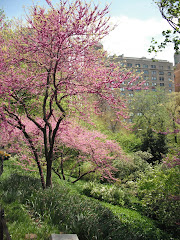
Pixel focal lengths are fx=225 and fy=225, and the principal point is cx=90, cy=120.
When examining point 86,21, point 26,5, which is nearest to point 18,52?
point 26,5

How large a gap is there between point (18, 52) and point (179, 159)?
21.1 feet

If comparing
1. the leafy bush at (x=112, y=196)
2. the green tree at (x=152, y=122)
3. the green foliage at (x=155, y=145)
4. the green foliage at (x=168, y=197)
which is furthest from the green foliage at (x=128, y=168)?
the green foliage at (x=168, y=197)

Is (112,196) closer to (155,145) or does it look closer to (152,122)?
(155,145)

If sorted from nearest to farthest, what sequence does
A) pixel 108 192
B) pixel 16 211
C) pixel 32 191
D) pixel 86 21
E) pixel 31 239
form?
1. pixel 31 239
2. pixel 16 211
3. pixel 86 21
4. pixel 32 191
5. pixel 108 192

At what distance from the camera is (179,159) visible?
7164 mm

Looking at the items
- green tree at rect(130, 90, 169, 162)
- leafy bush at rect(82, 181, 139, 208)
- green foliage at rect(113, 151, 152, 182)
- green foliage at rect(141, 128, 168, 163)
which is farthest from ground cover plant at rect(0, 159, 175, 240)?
green foliage at rect(141, 128, 168, 163)

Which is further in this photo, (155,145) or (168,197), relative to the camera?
(155,145)

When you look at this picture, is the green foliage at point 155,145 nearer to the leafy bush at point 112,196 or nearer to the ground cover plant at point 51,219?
the leafy bush at point 112,196

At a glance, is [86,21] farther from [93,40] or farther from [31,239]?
[31,239]

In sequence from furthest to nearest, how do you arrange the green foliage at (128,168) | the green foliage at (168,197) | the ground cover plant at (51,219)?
the green foliage at (128,168), the green foliage at (168,197), the ground cover plant at (51,219)

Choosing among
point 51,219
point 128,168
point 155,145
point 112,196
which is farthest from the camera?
point 155,145

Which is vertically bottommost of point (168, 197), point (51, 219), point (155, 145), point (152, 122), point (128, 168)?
point (128, 168)

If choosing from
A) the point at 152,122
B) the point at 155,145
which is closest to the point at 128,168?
the point at 155,145

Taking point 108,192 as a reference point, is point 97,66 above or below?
above
